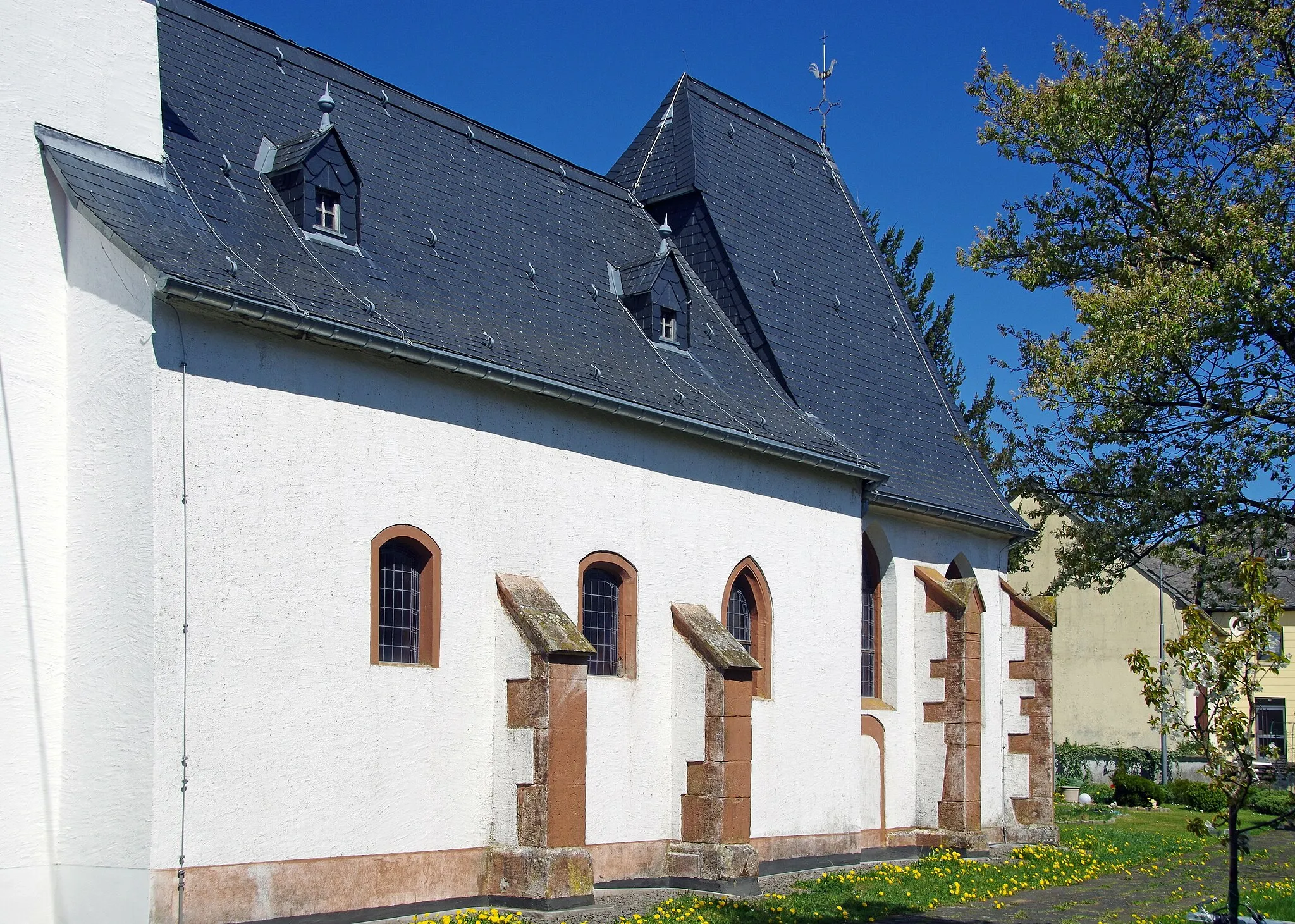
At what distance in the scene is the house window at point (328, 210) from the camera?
15234mm

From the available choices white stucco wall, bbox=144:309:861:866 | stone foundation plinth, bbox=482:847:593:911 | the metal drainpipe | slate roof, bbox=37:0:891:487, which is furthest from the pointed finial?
the metal drainpipe

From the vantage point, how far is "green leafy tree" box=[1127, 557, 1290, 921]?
9914 mm

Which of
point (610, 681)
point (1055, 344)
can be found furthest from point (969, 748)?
point (1055, 344)

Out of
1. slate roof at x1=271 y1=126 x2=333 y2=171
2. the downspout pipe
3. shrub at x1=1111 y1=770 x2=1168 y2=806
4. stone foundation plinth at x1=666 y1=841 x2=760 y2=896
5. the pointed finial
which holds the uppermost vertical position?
the pointed finial

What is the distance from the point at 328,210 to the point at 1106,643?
109 ft

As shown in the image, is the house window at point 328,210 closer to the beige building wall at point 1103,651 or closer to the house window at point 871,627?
the house window at point 871,627

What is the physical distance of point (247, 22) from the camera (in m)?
17.1

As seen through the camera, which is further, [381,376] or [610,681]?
[610,681]

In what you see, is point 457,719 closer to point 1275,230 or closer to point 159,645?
point 159,645

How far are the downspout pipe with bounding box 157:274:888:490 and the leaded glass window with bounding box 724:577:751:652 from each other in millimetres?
1820

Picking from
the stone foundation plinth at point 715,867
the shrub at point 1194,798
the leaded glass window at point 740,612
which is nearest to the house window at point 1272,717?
the shrub at point 1194,798

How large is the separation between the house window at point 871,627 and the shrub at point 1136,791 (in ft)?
47.5

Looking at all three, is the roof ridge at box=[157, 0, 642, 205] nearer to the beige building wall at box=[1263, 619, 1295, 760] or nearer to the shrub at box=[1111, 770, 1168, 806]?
the shrub at box=[1111, 770, 1168, 806]

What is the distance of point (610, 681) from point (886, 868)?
5692 millimetres
